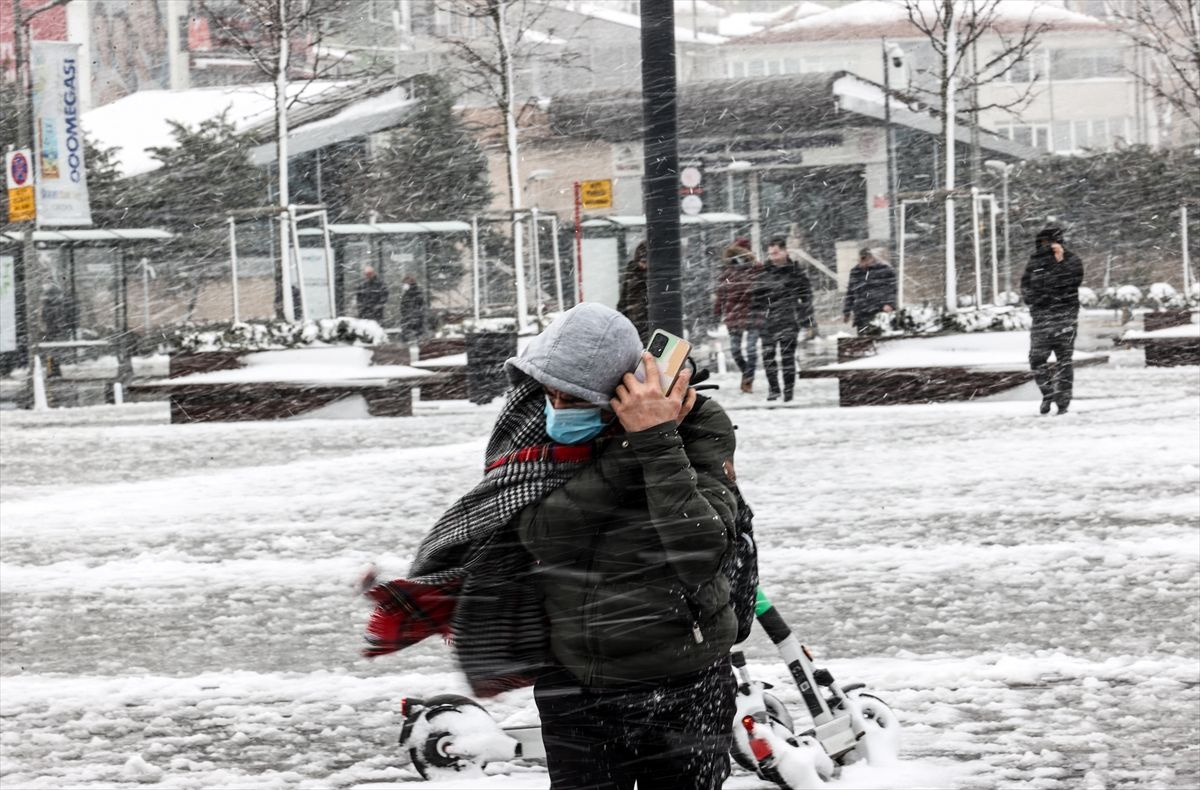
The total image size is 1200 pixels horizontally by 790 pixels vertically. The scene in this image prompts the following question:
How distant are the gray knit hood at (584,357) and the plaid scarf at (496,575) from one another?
0.15 metres

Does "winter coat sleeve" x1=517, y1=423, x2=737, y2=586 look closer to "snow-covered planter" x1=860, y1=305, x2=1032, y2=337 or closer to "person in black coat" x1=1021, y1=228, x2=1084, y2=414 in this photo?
"person in black coat" x1=1021, y1=228, x2=1084, y2=414

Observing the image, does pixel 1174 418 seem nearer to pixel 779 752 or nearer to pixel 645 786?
pixel 779 752

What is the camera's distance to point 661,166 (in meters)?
5.21

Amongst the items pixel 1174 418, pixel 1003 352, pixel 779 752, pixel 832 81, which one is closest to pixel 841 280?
pixel 832 81

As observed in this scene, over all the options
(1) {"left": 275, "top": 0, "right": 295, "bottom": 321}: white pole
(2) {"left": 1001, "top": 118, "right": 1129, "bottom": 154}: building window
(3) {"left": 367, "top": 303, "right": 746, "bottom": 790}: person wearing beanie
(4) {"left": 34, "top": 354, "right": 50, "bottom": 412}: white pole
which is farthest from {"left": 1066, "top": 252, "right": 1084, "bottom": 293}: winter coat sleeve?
(2) {"left": 1001, "top": 118, "right": 1129, "bottom": 154}: building window

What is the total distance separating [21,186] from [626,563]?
20.8 meters

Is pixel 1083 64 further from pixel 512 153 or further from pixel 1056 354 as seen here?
pixel 1056 354

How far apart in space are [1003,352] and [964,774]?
14472mm

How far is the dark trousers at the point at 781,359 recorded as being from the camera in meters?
17.9

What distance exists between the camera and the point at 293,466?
42.3 ft

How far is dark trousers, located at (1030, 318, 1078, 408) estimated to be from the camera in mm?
14938

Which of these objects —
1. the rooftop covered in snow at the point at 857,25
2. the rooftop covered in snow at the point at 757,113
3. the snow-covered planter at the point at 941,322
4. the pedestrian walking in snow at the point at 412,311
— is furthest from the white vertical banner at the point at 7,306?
the rooftop covered in snow at the point at 857,25

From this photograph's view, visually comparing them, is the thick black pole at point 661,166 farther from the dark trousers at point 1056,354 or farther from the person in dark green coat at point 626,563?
the dark trousers at point 1056,354

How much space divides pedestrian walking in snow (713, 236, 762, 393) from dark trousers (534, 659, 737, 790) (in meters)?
15.3
